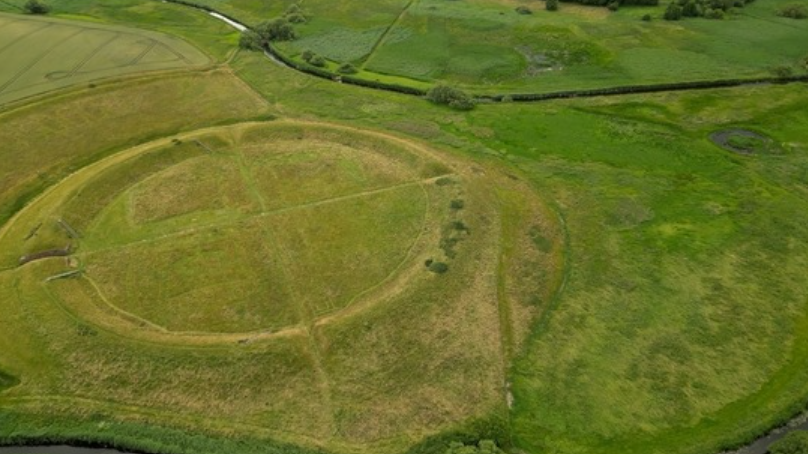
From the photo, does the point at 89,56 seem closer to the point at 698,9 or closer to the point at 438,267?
the point at 438,267


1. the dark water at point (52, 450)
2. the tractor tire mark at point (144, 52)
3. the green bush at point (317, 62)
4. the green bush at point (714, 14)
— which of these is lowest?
the dark water at point (52, 450)

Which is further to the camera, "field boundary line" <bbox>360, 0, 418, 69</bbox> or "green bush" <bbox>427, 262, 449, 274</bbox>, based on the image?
"field boundary line" <bbox>360, 0, 418, 69</bbox>

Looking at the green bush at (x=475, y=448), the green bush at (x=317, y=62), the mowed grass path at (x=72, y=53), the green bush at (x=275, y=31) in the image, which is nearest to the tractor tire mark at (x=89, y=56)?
the mowed grass path at (x=72, y=53)

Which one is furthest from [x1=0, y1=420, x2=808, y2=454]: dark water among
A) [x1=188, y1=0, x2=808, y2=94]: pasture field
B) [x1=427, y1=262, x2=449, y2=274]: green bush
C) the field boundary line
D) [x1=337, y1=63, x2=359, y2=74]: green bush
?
the field boundary line

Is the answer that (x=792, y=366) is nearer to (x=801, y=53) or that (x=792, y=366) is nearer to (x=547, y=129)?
(x=547, y=129)

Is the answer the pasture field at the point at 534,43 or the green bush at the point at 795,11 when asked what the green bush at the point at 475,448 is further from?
the green bush at the point at 795,11

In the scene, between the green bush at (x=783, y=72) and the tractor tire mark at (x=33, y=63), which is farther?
the green bush at (x=783, y=72)

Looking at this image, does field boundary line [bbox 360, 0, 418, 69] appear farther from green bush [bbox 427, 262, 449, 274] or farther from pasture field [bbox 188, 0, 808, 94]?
green bush [bbox 427, 262, 449, 274]
